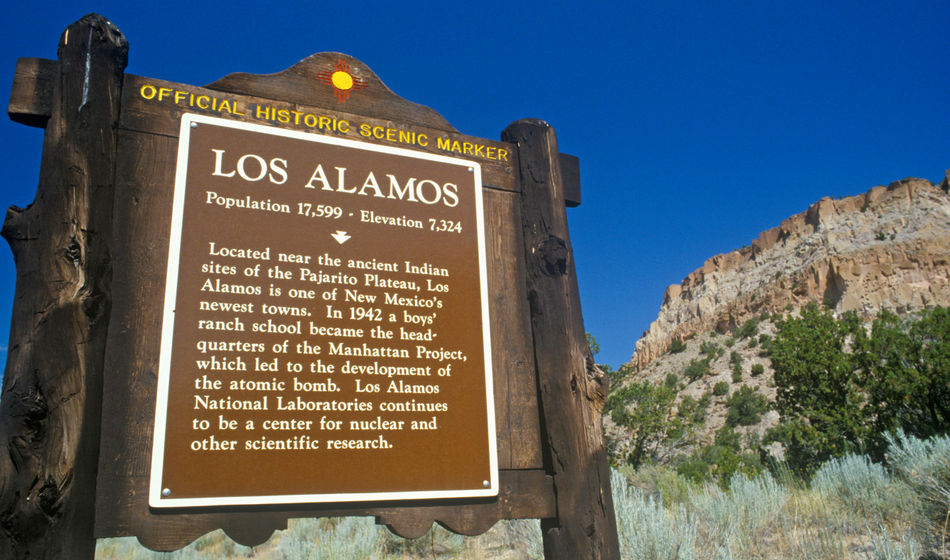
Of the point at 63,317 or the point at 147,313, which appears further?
the point at 147,313

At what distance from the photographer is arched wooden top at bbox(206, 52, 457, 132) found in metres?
3.16

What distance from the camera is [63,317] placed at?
2416mm

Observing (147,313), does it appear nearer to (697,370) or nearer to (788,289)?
(697,370)

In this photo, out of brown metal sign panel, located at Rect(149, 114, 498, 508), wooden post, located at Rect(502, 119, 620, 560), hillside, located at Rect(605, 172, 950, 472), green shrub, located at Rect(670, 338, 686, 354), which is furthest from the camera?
green shrub, located at Rect(670, 338, 686, 354)

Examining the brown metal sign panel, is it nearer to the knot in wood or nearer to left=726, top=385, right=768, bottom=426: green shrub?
the knot in wood

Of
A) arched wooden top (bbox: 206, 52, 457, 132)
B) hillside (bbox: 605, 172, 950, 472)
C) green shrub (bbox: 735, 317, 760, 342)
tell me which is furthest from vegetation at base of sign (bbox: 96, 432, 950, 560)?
green shrub (bbox: 735, 317, 760, 342)

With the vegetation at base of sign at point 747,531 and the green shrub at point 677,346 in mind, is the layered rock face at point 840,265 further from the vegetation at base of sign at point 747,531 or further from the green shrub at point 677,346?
the vegetation at base of sign at point 747,531

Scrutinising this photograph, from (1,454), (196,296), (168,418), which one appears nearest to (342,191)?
(196,296)

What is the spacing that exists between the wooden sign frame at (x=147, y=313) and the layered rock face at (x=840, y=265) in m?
51.1

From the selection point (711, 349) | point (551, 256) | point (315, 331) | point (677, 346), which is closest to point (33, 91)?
point (315, 331)

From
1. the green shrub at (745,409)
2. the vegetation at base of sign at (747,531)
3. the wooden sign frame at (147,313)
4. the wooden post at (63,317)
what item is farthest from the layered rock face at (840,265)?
the wooden post at (63,317)

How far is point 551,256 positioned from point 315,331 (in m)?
1.36

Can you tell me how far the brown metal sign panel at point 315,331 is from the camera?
254 cm

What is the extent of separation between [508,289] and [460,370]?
0.56 m
